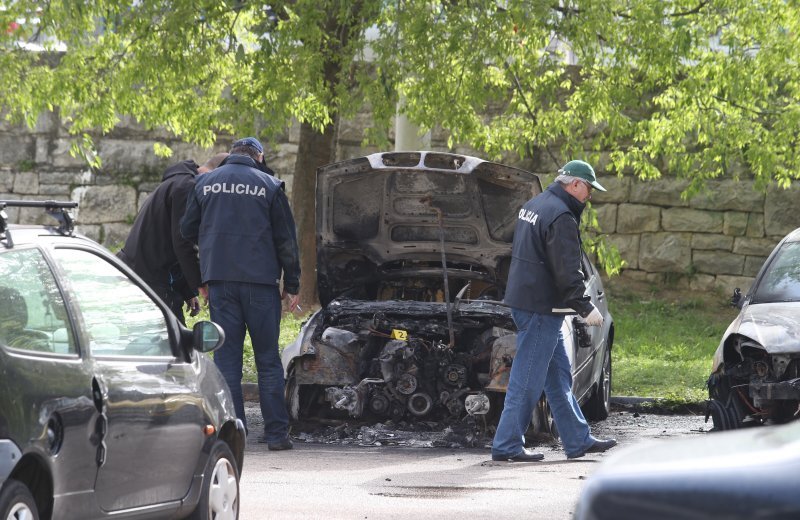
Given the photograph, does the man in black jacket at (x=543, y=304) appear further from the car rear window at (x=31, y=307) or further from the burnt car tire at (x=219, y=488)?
the car rear window at (x=31, y=307)

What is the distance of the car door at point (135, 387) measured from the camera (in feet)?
17.3

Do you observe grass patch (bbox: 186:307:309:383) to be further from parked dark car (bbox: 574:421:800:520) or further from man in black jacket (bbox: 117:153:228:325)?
parked dark car (bbox: 574:421:800:520)

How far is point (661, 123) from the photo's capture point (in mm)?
14891

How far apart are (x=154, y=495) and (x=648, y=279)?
46.2 feet

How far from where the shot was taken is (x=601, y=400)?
11.5m

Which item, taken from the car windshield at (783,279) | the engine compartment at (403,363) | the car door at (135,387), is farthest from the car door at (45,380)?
the car windshield at (783,279)

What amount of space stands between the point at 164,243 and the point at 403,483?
2954 mm

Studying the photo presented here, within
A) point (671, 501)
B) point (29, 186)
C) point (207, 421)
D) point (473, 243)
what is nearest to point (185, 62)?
point (473, 243)

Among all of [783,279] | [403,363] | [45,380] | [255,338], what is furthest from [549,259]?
[45,380]

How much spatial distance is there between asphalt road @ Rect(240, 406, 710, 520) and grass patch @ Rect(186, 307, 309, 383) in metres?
3.59

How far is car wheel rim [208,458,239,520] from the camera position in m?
6.04

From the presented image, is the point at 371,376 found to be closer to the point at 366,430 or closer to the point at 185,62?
the point at 366,430

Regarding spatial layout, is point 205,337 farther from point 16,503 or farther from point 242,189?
point 242,189

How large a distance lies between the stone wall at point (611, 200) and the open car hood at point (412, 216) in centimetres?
702
